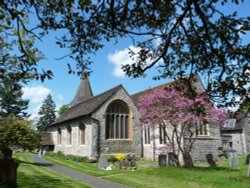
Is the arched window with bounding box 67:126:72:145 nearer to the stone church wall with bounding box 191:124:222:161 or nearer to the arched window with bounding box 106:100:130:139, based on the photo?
the arched window with bounding box 106:100:130:139

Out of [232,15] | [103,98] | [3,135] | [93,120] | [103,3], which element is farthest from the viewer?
[103,98]

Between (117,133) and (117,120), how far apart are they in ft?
4.68

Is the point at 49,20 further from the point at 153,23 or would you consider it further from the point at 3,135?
the point at 3,135

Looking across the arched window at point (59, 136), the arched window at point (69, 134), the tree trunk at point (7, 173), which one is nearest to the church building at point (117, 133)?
the arched window at point (69, 134)

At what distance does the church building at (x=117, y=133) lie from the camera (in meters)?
27.3

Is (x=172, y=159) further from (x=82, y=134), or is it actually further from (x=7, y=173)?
(x=82, y=134)

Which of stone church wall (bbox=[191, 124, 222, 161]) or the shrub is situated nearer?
stone church wall (bbox=[191, 124, 222, 161])

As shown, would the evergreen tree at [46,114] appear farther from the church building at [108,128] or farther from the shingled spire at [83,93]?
the church building at [108,128]

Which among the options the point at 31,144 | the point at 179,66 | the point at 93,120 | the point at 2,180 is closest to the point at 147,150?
the point at 93,120

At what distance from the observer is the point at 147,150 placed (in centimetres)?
2966

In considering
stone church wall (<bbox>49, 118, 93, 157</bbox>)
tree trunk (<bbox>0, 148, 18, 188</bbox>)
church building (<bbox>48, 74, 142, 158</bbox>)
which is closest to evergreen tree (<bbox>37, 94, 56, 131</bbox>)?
stone church wall (<bbox>49, 118, 93, 157</bbox>)

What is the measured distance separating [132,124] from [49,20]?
2473 cm

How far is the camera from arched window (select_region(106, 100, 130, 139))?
29.6 m

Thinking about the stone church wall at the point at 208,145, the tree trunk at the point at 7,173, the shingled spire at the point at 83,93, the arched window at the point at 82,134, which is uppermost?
the shingled spire at the point at 83,93
